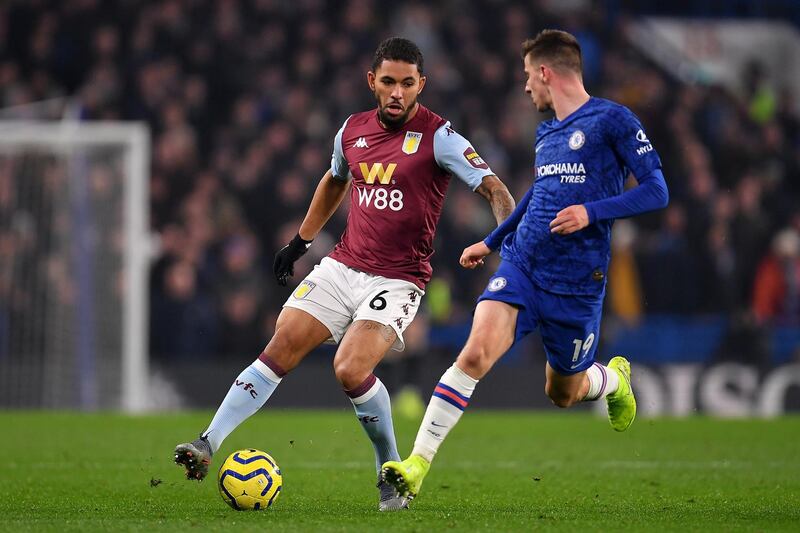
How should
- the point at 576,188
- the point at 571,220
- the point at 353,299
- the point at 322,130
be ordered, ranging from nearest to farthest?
the point at 571,220
the point at 576,188
the point at 353,299
the point at 322,130

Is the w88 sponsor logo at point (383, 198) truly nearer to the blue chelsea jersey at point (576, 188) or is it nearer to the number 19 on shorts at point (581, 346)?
the blue chelsea jersey at point (576, 188)

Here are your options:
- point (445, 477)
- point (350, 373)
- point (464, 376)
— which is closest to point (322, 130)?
point (445, 477)

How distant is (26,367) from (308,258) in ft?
11.4

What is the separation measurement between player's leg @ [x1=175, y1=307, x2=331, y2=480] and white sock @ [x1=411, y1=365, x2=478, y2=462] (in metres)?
0.77

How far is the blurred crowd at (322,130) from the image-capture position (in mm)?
15477

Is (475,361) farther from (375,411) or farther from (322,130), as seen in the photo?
(322,130)

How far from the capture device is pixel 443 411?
6082 millimetres

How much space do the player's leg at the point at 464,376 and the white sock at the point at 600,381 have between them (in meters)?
0.93

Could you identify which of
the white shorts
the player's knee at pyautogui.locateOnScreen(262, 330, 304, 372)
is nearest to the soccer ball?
the player's knee at pyautogui.locateOnScreen(262, 330, 304, 372)

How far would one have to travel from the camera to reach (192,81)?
1794cm

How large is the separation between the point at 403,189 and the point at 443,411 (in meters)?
1.23

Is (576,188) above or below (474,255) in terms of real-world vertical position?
above

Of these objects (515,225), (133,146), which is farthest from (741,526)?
(133,146)

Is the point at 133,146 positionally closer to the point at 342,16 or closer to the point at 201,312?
the point at 201,312
